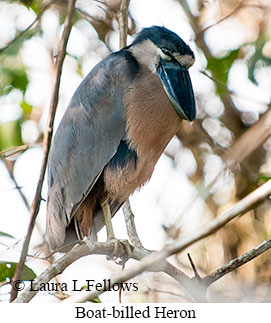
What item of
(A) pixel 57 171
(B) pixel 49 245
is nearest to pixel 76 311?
(B) pixel 49 245

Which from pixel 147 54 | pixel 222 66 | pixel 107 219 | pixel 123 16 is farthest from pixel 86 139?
pixel 222 66

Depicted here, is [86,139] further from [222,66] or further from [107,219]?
[222,66]

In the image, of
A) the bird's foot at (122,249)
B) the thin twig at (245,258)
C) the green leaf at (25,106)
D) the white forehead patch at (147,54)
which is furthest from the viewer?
the green leaf at (25,106)

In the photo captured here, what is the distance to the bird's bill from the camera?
278cm

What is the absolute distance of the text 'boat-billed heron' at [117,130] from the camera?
284 cm

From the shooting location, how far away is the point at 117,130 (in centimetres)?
291

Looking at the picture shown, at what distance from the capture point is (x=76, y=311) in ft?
6.61

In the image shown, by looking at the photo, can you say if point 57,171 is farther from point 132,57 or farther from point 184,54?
point 184,54

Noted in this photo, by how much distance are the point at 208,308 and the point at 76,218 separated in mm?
1107

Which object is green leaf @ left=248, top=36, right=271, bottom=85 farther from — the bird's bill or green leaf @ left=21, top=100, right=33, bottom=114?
green leaf @ left=21, top=100, right=33, bottom=114

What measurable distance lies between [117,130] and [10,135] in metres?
0.54

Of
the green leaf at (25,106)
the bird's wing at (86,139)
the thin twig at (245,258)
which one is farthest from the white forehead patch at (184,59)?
the thin twig at (245,258)

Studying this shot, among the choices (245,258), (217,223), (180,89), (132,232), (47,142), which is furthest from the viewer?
(180,89)

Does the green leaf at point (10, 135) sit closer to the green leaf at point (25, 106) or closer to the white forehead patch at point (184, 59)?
the green leaf at point (25, 106)
